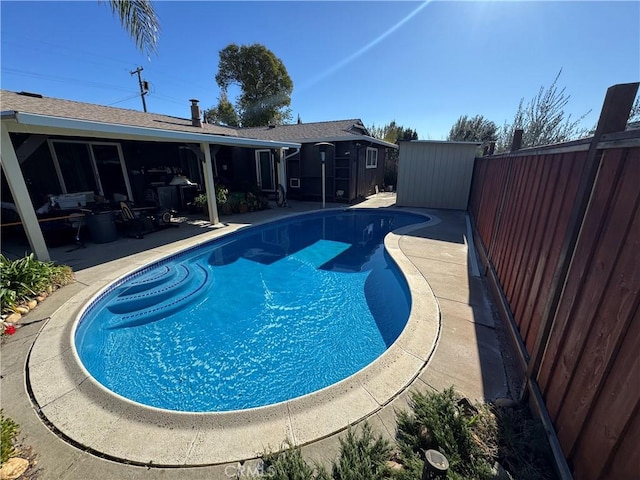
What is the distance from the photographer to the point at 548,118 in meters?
12.7

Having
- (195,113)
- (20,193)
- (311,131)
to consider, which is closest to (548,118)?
(311,131)

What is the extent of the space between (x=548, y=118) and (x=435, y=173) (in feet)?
23.0

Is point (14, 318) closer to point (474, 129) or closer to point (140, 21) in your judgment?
point (140, 21)

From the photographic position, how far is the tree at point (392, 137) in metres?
18.5

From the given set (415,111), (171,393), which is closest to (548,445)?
(171,393)

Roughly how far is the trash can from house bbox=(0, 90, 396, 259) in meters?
1.66

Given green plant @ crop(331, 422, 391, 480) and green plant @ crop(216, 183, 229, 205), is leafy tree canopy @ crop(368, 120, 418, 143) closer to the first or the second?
green plant @ crop(216, 183, 229, 205)

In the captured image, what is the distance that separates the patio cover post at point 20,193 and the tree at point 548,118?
56.4ft

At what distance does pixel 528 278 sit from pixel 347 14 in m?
10.5

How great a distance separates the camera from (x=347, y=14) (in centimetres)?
909

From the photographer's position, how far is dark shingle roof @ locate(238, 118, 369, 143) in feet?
42.8

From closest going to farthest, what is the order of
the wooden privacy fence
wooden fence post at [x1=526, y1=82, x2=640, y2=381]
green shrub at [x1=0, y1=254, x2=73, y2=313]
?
1. the wooden privacy fence
2. wooden fence post at [x1=526, y1=82, x2=640, y2=381]
3. green shrub at [x1=0, y1=254, x2=73, y2=313]

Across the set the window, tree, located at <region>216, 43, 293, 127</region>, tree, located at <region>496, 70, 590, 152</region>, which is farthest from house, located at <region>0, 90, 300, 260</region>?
tree, located at <region>216, 43, 293, 127</region>

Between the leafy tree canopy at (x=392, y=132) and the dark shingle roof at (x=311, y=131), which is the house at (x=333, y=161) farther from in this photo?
the leafy tree canopy at (x=392, y=132)
